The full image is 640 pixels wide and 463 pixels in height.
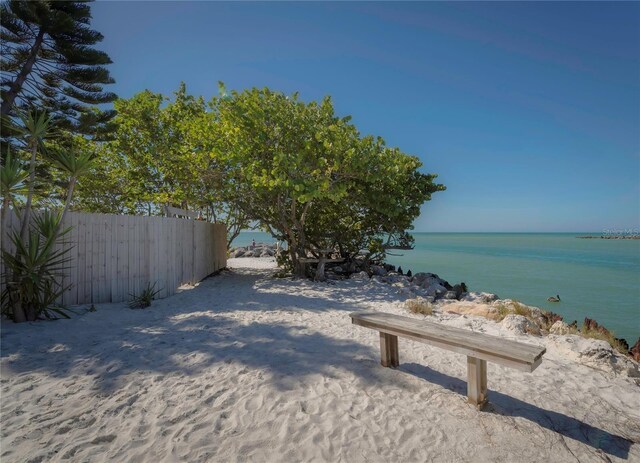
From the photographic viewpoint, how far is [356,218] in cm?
1212

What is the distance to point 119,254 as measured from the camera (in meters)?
→ 6.49

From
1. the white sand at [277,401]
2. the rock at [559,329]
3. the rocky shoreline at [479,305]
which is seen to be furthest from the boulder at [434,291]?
the white sand at [277,401]

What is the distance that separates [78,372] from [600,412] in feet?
17.7

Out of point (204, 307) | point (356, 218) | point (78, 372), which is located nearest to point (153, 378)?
point (78, 372)

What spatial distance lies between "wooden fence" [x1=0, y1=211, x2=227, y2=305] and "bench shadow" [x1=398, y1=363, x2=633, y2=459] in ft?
19.8

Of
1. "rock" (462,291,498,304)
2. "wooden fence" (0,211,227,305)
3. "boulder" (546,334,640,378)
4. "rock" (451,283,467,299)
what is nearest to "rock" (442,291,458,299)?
"rock" (451,283,467,299)

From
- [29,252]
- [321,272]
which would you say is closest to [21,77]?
[29,252]

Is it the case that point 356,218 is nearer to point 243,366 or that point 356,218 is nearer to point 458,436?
point 243,366

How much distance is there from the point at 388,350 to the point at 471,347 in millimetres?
1138

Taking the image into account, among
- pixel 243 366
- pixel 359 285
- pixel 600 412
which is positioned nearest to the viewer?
pixel 600 412

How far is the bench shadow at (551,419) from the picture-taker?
262cm

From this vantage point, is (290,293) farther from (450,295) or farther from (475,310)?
(450,295)

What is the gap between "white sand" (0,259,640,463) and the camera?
2410mm

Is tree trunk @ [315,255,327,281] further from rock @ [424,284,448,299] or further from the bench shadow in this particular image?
the bench shadow
